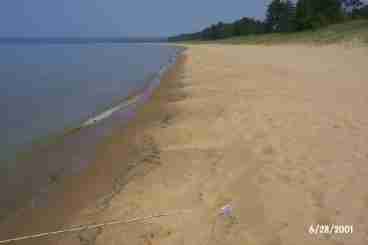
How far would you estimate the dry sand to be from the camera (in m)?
2.70

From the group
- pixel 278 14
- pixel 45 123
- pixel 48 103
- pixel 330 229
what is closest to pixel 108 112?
pixel 45 123

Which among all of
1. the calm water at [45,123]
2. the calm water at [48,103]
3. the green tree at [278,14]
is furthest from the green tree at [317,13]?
the calm water at [45,123]

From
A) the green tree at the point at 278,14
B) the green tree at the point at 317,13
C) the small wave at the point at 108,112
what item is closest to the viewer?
the small wave at the point at 108,112

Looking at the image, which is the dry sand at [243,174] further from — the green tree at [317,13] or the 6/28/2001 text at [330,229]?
the green tree at [317,13]

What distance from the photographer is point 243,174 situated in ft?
11.9

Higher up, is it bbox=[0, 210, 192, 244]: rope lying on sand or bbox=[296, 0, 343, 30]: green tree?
bbox=[296, 0, 343, 30]: green tree

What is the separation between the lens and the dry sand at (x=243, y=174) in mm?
2695

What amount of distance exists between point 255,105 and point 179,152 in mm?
2812

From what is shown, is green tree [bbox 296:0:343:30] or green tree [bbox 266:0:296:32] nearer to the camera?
green tree [bbox 296:0:343:30]

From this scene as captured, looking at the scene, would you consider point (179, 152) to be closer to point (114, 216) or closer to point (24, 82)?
point (114, 216)

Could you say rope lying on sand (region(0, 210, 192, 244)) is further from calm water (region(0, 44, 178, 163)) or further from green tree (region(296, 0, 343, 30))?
green tree (region(296, 0, 343, 30))

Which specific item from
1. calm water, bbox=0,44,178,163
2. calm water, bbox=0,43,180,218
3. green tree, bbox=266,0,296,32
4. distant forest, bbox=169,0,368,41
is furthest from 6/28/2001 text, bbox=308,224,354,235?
green tree, bbox=266,0,296,32

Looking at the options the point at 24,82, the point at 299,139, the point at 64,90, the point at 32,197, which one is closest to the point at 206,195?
the point at 299,139

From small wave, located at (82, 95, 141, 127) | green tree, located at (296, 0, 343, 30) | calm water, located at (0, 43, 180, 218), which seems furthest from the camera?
green tree, located at (296, 0, 343, 30)
